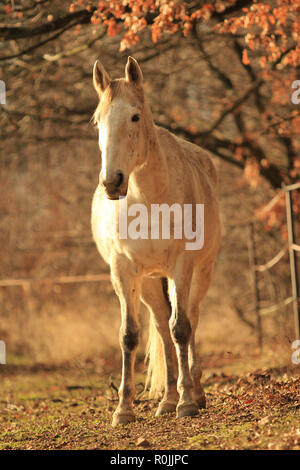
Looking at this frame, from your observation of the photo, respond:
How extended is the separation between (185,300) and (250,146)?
5.59 meters

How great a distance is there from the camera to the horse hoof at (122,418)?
4875 millimetres

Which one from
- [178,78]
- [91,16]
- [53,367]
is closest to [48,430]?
[91,16]

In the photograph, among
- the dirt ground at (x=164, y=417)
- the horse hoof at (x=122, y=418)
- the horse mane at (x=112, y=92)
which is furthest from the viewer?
the horse hoof at (x=122, y=418)

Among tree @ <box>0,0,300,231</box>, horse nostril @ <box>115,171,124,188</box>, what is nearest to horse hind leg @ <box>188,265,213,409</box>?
horse nostril @ <box>115,171,124,188</box>

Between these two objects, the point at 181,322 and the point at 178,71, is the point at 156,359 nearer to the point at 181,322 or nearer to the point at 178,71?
the point at 181,322

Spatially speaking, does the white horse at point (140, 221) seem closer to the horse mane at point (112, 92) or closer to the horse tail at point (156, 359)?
the horse mane at point (112, 92)

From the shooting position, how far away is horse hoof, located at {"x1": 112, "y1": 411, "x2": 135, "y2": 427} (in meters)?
4.88

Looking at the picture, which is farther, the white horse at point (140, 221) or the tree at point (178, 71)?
the tree at point (178, 71)

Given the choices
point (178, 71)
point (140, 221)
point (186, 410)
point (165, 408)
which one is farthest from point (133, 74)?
point (178, 71)

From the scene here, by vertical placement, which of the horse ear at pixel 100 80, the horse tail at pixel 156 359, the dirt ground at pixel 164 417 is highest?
the horse ear at pixel 100 80

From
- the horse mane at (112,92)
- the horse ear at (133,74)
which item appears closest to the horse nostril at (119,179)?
the horse mane at (112,92)

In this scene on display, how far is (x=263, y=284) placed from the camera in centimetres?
1353
